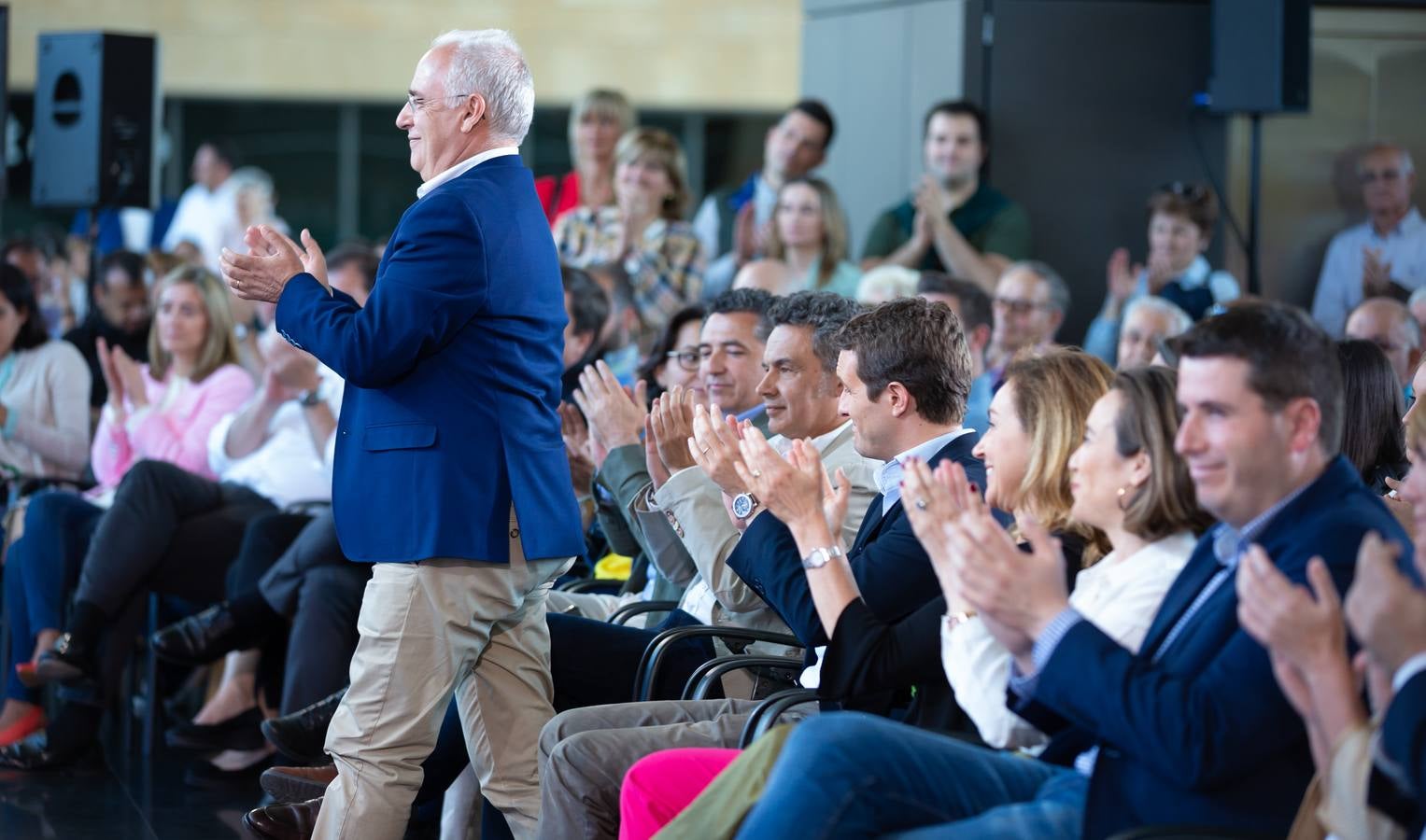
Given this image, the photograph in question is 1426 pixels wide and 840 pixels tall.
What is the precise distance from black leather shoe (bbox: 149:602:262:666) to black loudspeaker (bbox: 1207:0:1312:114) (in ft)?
12.9

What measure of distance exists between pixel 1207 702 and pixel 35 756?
11.9ft

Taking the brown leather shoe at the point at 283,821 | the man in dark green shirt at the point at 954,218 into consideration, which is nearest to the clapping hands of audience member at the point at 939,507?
the brown leather shoe at the point at 283,821

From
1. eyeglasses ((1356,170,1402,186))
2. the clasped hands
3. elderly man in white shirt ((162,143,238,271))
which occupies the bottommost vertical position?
the clasped hands

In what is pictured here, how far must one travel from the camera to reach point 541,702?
3.14 metres

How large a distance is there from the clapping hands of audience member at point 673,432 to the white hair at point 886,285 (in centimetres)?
186

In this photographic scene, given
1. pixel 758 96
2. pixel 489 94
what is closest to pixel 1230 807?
pixel 489 94

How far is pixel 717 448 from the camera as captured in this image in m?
2.88

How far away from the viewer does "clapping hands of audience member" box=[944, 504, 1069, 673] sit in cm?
210

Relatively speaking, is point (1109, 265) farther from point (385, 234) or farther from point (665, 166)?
point (385, 234)

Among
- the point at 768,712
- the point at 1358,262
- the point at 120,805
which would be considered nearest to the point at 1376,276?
the point at 1358,262

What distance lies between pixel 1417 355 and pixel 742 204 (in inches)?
111

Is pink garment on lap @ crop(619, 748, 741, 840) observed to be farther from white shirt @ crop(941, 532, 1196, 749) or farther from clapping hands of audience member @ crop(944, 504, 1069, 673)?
clapping hands of audience member @ crop(944, 504, 1069, 673)

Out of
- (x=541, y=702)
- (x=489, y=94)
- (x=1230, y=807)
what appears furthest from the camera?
(x=541, y=702)

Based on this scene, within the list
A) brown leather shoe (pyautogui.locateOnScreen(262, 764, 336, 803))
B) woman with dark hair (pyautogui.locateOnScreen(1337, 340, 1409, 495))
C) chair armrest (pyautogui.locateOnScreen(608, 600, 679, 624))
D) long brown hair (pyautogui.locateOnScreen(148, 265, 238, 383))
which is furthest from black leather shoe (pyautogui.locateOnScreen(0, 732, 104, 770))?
woman with dark hair (pyautogui.locateOnScreen(1337, 340, 1409, 495))
